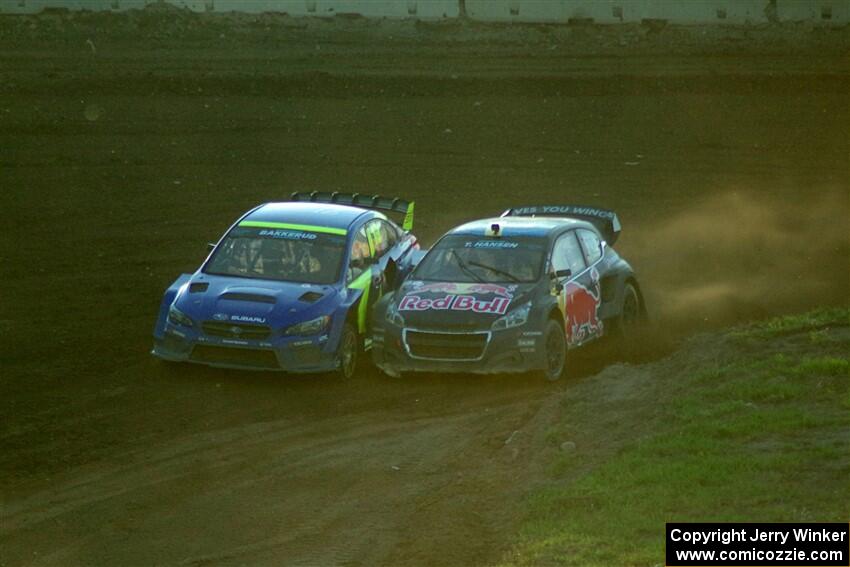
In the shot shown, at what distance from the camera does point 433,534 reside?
11453 millimetres

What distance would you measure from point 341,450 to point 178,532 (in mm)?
2459

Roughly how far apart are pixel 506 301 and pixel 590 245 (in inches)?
85.7

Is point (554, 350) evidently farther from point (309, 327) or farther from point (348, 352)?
point (309, 327)

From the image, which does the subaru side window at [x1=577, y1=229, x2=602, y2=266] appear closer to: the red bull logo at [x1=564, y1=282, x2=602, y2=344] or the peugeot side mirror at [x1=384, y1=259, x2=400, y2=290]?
the red bull logo at [x1=564, y1=282, x2=602, y2=344]

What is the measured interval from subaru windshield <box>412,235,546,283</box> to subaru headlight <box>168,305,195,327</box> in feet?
7.86

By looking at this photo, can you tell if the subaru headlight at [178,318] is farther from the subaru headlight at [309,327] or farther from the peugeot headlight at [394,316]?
the peugeot headlight at [394,316]

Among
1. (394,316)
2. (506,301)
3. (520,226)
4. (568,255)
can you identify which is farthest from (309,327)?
(568,255)

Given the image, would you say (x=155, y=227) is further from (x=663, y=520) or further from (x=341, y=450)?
(x=663, y=520)

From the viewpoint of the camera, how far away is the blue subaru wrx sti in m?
16.6

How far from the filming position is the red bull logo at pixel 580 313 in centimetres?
1736

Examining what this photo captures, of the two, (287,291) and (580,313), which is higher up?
(287,291)

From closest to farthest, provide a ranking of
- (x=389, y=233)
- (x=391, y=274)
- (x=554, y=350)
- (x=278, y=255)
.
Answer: (x=554, y=350) → (x=278, y=255) → (x=391, y=274) → (x=389, y=233)

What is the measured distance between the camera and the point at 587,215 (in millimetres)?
19594

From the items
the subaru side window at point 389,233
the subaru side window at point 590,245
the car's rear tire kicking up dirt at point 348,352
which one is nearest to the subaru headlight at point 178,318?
the car's rear tire kicking up dirt at point 348,352
